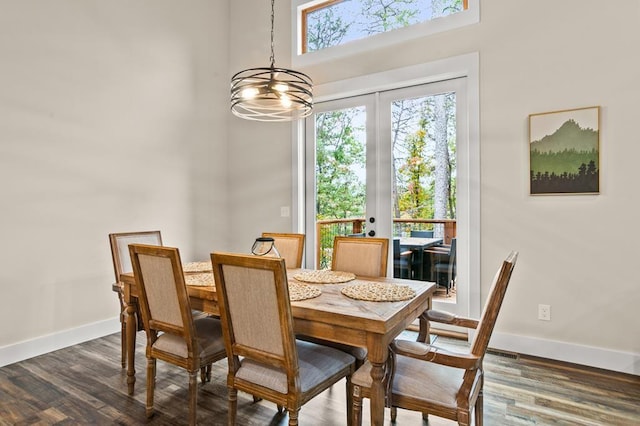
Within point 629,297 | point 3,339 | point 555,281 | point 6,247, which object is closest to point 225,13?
point 6,247

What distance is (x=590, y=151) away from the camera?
268 cm

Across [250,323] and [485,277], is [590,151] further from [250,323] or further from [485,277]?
[250,323]

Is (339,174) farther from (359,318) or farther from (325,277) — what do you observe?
(359,318)

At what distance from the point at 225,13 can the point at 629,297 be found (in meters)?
4.98

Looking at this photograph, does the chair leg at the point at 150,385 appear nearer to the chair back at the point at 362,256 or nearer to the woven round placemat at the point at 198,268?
the woven round placemat at the point at 198,268

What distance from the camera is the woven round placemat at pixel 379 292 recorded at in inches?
72.2

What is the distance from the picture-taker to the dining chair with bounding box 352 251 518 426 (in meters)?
1.43

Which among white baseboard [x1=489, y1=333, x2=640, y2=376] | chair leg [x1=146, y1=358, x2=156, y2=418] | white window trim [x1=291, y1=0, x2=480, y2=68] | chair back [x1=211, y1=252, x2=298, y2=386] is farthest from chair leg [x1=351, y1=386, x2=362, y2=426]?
white window trim [x1=291, y1=0, x2=480, y2=68]

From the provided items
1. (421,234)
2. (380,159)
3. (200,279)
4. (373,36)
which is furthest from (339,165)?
(200,279)

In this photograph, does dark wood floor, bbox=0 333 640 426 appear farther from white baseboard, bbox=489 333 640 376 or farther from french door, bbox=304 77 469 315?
french door, bbox=304 77 469 315

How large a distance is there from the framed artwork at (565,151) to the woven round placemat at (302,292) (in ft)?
6.57

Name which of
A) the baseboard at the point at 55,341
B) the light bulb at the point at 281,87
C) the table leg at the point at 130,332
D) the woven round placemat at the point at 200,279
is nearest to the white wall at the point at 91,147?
the baseboard at the point at 55,341

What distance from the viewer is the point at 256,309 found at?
1567 millimetres

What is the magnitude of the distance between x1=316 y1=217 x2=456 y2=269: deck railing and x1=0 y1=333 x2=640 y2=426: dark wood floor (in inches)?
45.3
